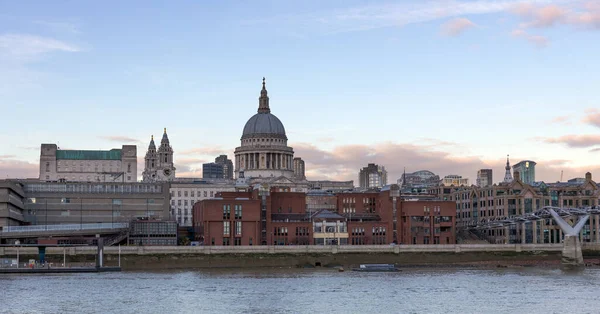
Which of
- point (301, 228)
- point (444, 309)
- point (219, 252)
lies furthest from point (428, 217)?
point (444, 309)

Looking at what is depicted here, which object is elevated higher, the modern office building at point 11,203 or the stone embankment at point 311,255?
the modern office building at point 11,203

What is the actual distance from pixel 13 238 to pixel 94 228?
13.7 m

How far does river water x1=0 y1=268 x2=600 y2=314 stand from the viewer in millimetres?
85250

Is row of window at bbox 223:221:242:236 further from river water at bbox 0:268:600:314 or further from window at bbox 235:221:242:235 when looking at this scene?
river water at bbox 0:268:600:314

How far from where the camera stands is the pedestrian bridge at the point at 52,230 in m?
146

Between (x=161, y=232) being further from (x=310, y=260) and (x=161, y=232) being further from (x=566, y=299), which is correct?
(x=566, y=299)

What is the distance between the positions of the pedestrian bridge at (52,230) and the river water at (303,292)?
952 inches

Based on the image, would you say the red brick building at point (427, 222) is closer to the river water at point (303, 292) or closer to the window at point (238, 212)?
the window at point (238, 212)

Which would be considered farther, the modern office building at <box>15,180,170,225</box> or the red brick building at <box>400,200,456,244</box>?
the modern office building at <box>15,180,170,225</box>

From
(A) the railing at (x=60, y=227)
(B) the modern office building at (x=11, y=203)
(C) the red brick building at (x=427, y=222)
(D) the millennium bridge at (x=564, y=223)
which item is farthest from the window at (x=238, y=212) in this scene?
(D) the millennium bridge at (x=564, y=223)

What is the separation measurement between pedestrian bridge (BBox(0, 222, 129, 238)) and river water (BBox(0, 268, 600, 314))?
24184 mm

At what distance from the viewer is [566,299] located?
91625mm

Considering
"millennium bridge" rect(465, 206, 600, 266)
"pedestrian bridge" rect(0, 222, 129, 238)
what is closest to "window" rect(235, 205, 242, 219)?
"pedestrian bridge" rect(0, 222, 129, 238)

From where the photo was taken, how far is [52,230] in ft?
488
